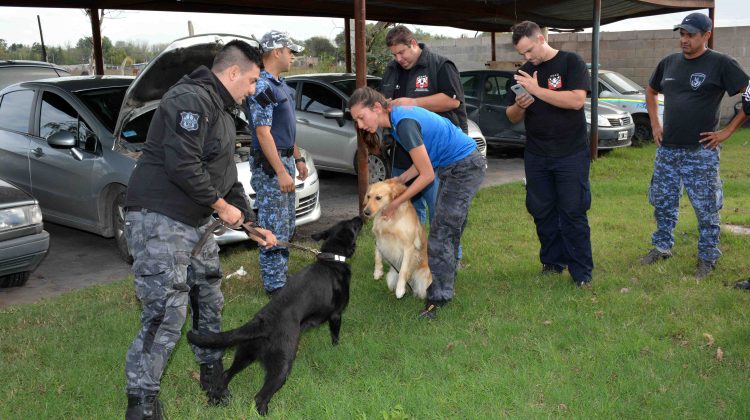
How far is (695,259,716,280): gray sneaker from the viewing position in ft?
17.8

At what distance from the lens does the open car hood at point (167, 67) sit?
528 cm

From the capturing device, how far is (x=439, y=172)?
15.6 ft

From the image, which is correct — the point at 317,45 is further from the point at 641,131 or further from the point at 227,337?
the point at 227,337

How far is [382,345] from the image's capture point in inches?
169

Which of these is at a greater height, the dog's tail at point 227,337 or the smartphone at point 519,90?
the smartphone at point 519,90

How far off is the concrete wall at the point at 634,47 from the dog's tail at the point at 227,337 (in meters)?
16.8

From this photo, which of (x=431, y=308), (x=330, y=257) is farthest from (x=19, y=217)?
(x=431, y=308)

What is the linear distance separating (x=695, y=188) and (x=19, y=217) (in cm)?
549

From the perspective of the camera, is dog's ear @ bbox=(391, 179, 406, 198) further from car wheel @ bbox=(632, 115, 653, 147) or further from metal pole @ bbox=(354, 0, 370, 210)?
car wheel @ bbox=(632, 115, 653, 147)

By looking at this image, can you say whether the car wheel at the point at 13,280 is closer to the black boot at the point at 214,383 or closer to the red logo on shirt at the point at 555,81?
the black boot at the point at 214,383

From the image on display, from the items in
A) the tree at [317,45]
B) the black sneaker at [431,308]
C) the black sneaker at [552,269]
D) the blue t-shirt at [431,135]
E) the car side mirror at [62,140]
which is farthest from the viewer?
the tree at [317,45]

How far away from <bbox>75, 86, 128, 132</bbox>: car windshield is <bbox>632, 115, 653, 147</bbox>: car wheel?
10573mm

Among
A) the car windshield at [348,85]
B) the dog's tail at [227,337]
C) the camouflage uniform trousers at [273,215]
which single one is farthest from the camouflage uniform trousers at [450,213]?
the car windshield at [348,85]

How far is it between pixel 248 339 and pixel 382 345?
1.19 metres
